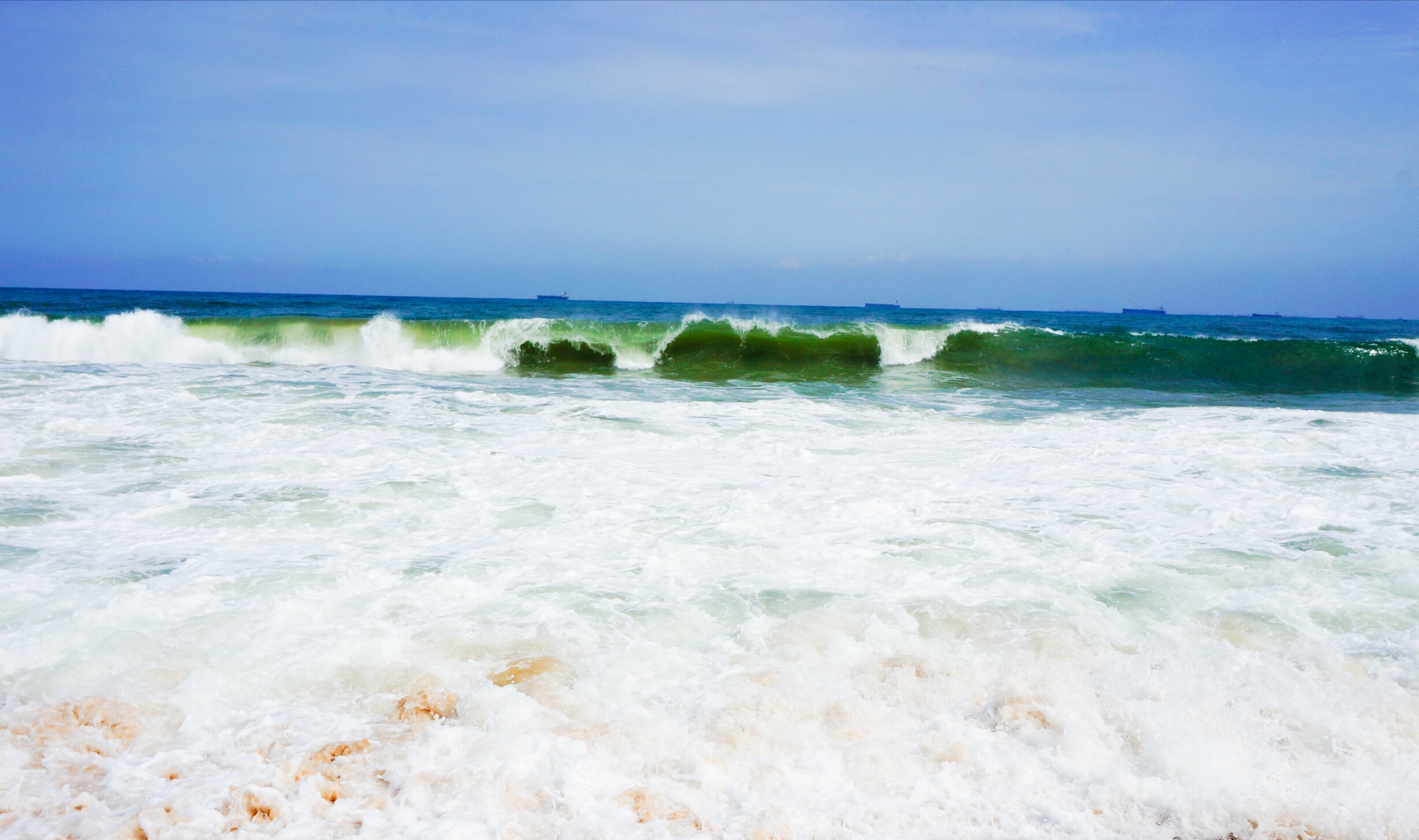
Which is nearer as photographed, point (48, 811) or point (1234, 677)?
point (48, 811)

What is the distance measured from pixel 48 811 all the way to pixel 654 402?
7721 mm

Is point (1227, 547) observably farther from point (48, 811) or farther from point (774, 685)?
point (48, 811)

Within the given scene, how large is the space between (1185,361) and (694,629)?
19.3 m

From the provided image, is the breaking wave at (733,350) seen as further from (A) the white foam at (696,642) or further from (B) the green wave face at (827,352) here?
(A) the white foam at (696,642)

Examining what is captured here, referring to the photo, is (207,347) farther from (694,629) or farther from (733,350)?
(694,629)

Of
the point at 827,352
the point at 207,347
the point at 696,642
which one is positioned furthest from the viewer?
the point at 827,352

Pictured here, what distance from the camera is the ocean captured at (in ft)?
7.00

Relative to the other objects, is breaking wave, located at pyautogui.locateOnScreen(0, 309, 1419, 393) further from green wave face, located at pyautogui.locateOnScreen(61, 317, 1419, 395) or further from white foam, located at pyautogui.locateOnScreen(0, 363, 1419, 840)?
white foam, located at pyautogui.locateOnScreen(0, 363, 1419, 840)

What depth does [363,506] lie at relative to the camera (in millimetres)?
4797

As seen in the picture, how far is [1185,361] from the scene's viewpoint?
1908 cm

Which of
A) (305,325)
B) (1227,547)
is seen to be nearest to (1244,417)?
(1227,547)

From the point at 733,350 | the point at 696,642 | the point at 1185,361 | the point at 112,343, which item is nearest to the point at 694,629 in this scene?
the point at 696,642

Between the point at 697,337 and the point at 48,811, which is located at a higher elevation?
the point at 697,337

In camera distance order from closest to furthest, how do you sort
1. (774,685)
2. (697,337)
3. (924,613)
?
(774,685), (924,613), (697,337)
